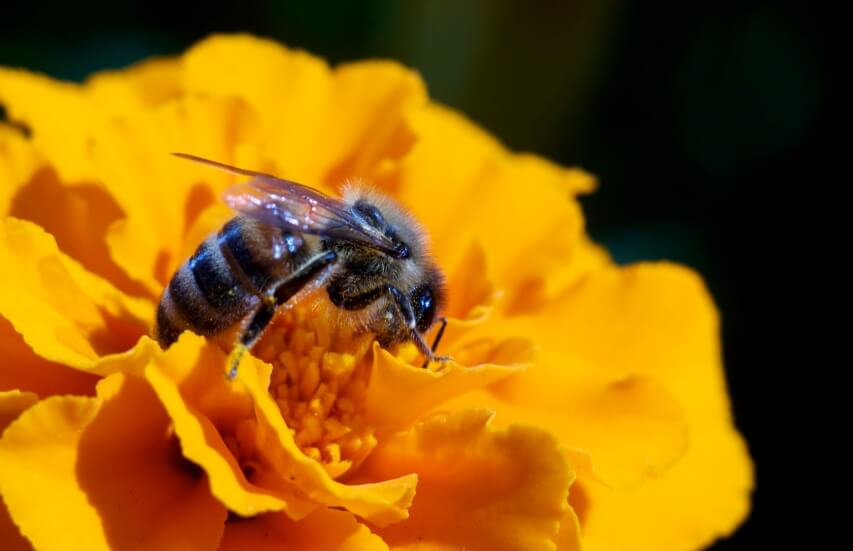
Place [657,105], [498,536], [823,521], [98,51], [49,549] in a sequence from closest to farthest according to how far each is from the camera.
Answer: [49,549] < [498,536] < [823,521] < [98,51] < [657,105]

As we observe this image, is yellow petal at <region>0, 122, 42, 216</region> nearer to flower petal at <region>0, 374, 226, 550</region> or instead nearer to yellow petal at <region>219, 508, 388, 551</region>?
flower petal at <region>0, 374, 226, 550</region>

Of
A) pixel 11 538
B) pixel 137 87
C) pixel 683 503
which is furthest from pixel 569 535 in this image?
pixel 137 87

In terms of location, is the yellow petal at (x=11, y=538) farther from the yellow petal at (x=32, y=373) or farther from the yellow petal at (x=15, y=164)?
the yellow petal at (x=15, y=164)

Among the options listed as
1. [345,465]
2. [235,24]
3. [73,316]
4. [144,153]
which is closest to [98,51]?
[235,24]

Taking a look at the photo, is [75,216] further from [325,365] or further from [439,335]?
[439,335]

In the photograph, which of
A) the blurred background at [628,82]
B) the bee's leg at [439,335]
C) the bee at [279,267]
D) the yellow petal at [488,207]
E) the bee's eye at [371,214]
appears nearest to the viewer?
the bee at [279,267]

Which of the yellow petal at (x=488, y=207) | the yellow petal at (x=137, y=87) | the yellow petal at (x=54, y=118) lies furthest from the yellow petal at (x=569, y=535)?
the yellow petal at (x=137, y=87)

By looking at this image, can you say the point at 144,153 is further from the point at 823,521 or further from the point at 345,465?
the point at 823,521
